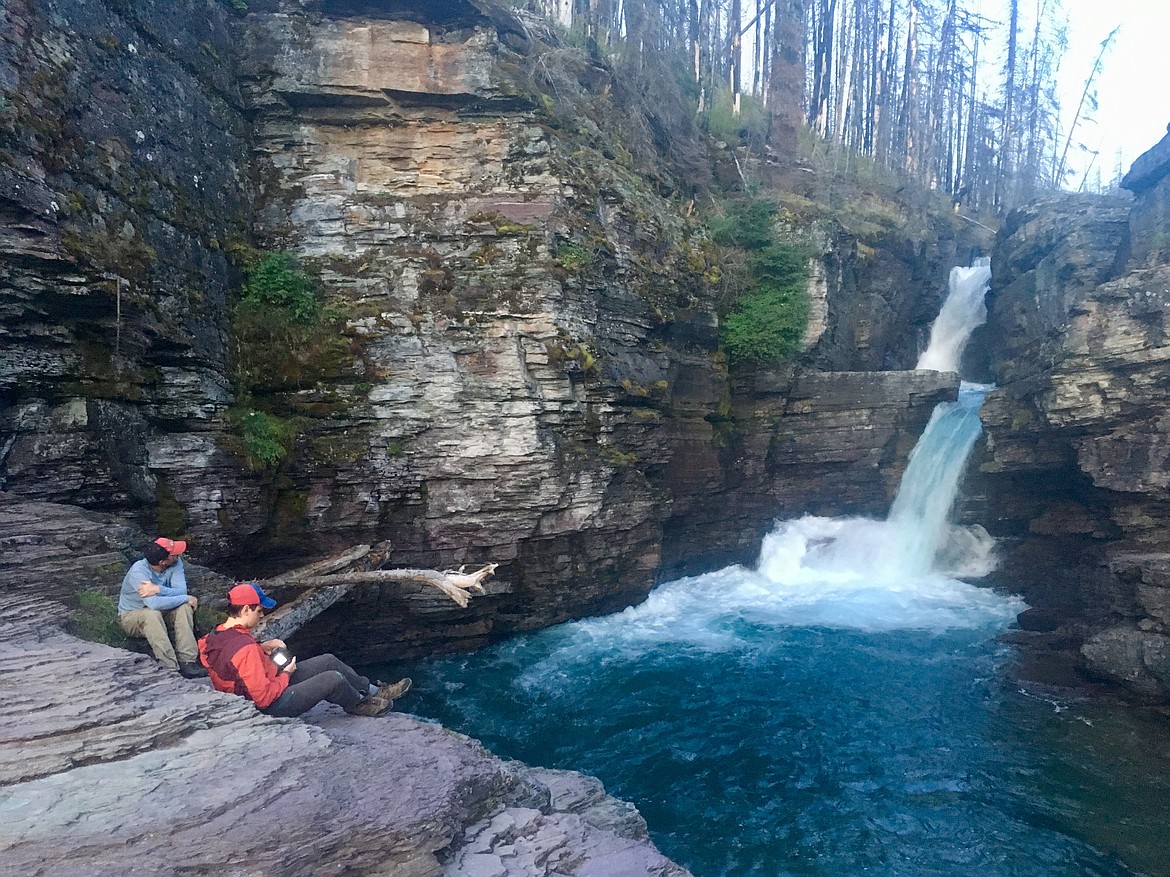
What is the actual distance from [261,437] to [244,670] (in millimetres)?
6614

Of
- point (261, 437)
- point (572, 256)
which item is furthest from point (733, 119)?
point (261, 437)

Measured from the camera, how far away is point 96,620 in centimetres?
713

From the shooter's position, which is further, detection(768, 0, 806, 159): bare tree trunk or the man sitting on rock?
detection(768, 0, 806, 159): bare tree trunk

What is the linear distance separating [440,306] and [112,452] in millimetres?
5798

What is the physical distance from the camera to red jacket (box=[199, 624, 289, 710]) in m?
5.66

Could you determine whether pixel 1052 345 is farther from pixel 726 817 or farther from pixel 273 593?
pixel 273 593

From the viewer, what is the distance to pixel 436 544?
1253 cm

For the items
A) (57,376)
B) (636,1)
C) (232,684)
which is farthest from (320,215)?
(636,1)

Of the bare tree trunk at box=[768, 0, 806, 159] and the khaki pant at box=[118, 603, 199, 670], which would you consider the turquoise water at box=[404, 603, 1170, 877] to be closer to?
the khaki pant at box=[118, 603, 199, 670]

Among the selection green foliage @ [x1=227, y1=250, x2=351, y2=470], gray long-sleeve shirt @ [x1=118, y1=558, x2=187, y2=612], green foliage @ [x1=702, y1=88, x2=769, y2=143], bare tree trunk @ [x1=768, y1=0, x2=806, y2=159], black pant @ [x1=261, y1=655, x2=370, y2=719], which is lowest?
black pant @ [x1=261, y1=655, x2=370, y2=719]

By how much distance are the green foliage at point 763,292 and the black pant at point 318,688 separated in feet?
45.0

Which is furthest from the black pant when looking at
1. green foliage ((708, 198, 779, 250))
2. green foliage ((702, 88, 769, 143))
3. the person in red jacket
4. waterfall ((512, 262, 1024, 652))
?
green foliage ((702, 88, 769, 143))

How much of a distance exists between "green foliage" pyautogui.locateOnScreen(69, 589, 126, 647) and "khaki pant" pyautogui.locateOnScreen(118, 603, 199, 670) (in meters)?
0.14

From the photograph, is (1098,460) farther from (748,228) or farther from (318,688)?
(318,688)
